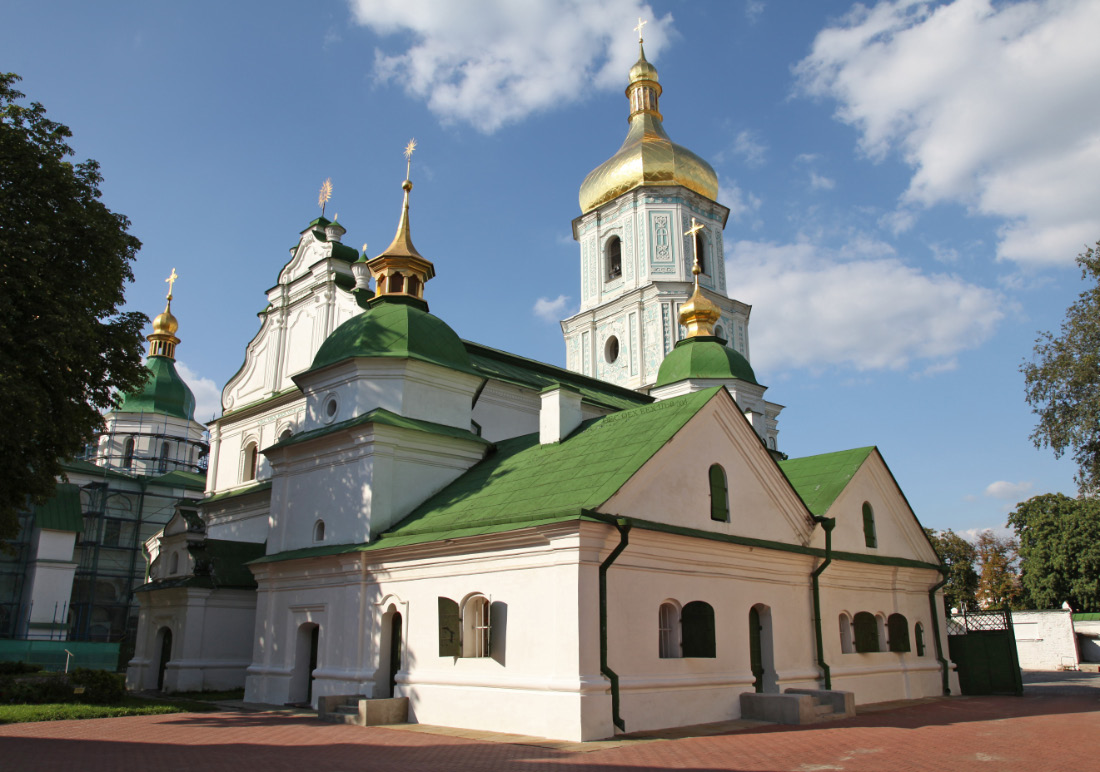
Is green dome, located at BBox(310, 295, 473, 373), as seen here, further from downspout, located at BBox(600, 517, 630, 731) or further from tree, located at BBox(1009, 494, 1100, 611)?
tree, located at BBox(1009, 494, 1100, 611)

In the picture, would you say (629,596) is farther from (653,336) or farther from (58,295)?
(653,336)

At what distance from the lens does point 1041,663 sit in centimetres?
4047

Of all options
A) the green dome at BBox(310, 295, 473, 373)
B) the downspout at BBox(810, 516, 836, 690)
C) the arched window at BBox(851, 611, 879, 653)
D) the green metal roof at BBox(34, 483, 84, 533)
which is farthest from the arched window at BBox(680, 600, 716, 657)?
the green metal roof at BBox(34, 483, 84, 533)

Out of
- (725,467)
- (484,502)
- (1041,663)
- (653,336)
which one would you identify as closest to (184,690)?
(484,502)

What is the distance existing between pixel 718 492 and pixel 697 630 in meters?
2.61

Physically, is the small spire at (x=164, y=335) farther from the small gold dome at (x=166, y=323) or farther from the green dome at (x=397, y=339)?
the green dome at (x=397, y=339)

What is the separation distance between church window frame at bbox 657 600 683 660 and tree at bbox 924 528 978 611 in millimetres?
42326

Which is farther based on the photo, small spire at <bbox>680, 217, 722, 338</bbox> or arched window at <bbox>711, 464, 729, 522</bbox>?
small spire at <bbox>680, 217, 722, 338</bbox>

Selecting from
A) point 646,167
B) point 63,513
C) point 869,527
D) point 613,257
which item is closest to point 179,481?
point 63,513

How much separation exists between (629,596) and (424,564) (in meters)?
4.07

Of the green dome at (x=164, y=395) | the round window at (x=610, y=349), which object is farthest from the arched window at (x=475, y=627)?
the green dome at (x=164, y=395)

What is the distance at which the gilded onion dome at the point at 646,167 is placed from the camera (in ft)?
133

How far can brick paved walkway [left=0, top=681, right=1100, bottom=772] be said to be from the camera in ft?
33.7

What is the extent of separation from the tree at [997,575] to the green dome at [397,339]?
4603cm
